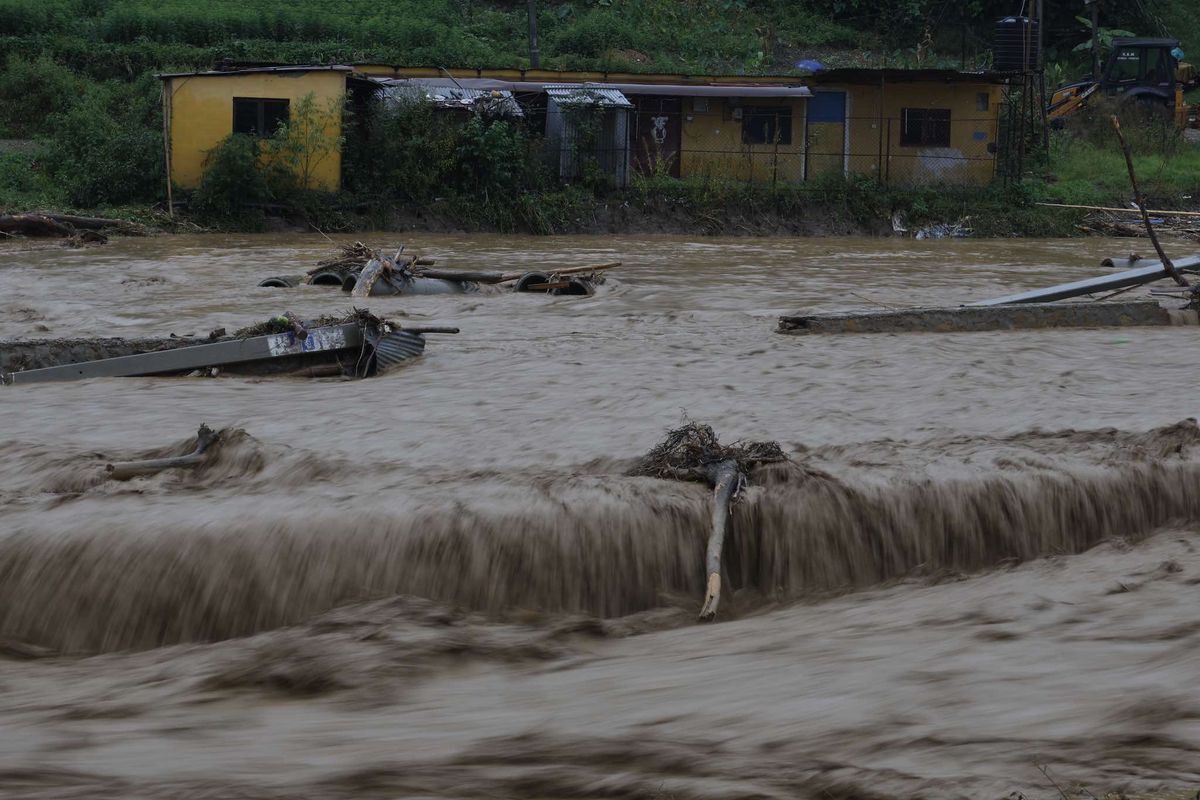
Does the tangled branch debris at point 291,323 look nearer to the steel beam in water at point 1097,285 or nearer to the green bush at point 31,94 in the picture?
the steel beam in water at point 1097,285

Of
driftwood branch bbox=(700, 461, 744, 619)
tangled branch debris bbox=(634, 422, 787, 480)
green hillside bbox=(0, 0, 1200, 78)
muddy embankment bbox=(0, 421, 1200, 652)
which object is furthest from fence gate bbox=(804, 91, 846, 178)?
driftwood branch bbox=(700, 461, 744, 619)

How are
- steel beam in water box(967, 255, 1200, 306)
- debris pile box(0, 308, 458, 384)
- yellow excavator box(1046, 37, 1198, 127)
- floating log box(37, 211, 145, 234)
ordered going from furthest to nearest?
yellow excavator box(1046, 37, 1198, 127) → floating log box(37, 211, 145, 234) → steel beam in water box(967, 255, 1200, 306) → debris pile box(0, 308, 458, 384)

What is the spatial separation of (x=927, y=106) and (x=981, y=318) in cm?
2202

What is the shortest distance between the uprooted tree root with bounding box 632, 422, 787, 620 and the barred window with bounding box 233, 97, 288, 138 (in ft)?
73.5

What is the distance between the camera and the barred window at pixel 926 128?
3191 centimetres

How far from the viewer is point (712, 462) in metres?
5.98

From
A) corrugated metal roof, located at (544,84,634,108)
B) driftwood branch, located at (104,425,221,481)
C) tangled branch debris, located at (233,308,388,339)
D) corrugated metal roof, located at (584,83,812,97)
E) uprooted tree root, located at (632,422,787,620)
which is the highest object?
corrugated metal roof, located at (584,83,812,97)

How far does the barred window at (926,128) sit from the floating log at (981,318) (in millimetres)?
20860

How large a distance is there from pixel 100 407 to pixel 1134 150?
31.0 m

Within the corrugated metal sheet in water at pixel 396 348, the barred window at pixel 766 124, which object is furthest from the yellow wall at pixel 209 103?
the corrugated metal sheet in water at pixel 396 348

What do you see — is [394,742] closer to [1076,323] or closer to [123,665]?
[123,665]

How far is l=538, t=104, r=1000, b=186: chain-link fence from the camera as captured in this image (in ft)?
102

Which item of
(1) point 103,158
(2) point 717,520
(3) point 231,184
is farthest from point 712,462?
(1) point 103,158

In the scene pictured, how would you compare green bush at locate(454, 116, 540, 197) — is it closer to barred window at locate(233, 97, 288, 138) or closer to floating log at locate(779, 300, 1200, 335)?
barred window at locate(233, 97, 288, 138)
